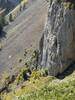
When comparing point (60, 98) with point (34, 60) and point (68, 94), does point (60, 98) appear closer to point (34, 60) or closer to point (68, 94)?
point (68, 94)

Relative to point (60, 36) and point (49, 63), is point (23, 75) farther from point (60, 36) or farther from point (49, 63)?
point (60, 36)

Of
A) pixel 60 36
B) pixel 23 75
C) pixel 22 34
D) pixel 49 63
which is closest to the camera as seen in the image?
pixel 60 36

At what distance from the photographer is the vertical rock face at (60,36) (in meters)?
42.8

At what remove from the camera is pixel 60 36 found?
43.4 meters

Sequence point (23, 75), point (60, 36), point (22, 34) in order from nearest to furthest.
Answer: point (60, 36), point (23, 75), point (22, 34)

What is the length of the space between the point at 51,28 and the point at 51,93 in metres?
15.8

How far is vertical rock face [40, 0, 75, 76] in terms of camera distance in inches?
1686

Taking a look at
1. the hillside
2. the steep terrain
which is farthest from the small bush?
the steep terrain

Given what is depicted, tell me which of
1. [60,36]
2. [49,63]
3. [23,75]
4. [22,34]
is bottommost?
[22,34]

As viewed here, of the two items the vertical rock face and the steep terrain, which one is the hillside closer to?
the vertical rock face

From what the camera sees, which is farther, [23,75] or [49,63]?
[23,75]

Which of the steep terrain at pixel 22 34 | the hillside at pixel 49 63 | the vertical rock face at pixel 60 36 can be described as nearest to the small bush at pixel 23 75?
the hillside at pixel 49 63

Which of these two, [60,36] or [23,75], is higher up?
[60,36]

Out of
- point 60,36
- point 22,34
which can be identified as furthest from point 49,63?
point 22,34
